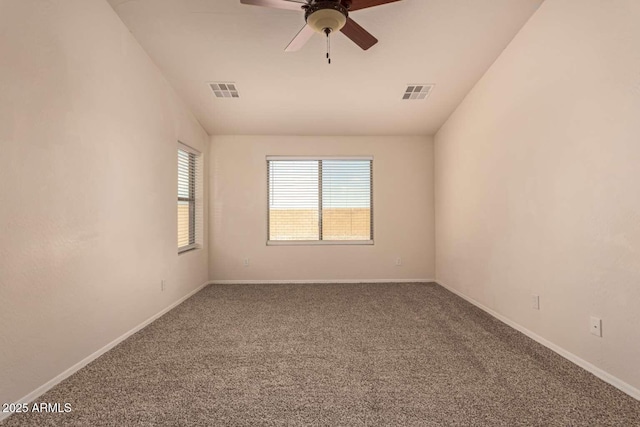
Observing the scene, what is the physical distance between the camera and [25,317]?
1803 millimetres

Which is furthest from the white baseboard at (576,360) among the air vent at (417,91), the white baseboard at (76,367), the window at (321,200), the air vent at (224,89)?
the air vent at (224,89)

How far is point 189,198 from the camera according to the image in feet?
14.7

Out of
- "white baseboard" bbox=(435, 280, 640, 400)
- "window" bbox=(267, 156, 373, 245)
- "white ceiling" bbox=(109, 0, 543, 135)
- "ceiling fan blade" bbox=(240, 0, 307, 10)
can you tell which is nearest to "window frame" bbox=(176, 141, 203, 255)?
"white ceiling" bbox=(109, 0, 543, 135)

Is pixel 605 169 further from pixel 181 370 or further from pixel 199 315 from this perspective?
pixel 199 315

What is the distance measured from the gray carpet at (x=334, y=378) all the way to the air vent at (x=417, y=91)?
8.63ft

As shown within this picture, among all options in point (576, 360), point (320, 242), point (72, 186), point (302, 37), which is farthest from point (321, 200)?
point (576, 360)

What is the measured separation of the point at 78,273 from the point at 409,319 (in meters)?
2.89

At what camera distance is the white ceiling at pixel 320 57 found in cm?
267

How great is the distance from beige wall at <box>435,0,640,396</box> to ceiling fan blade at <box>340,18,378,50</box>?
4.77 ft

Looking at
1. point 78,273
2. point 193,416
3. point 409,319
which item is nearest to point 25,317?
point 78,273

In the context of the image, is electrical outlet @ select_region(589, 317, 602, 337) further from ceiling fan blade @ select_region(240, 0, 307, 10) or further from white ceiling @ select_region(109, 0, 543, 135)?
ceiling fan blade @ select_region(240, 0, 307, 10)

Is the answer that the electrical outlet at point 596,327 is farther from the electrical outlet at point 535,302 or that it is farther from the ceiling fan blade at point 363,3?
the ceiling fan blade at point 363,3

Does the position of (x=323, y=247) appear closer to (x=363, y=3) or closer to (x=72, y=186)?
(x=72, y=186)

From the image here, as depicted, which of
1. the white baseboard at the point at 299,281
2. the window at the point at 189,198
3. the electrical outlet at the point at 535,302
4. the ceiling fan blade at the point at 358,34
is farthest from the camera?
the white baseboard at the point at 299,281
